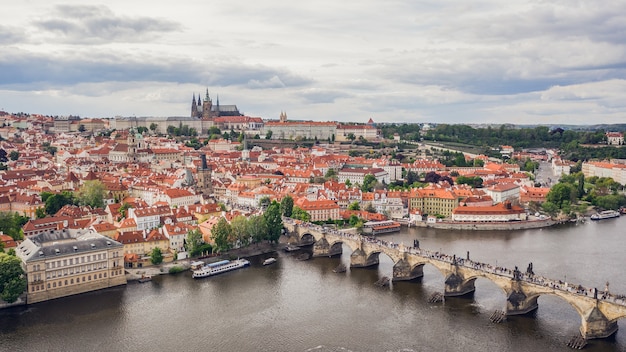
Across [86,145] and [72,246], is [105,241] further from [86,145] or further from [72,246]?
[86,145]

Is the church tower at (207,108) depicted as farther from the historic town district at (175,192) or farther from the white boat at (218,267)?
the white boat at (218,267)

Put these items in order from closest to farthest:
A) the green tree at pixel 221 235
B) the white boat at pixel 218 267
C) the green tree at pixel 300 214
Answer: the white boat at pixel 218 267
the green tree at pixel 221 235
the green tree at pixel 300 214

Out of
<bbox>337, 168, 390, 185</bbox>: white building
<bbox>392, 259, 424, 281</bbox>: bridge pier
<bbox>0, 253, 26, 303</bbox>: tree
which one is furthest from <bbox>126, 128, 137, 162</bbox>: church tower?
<bbox>392, 259, 424, 281</bbox>: bridge pier

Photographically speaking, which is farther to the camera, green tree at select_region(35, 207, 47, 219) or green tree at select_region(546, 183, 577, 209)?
green tree at select_region(546, 183, 577, 209)

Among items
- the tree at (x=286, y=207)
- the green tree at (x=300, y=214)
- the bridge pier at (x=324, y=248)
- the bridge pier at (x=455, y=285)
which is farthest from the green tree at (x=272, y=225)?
the bridge pier at (x=455, y=285)

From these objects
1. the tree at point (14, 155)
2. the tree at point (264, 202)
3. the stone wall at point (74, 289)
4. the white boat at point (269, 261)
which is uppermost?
the tree at point (14, 155)

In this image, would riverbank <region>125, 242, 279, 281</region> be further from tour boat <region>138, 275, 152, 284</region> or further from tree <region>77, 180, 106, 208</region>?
tree <region>77, 180, 106, 208</region>

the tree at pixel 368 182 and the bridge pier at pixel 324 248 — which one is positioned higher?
the tree at pixel 368 182

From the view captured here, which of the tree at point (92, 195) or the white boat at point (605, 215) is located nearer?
the tree at point (92, 195)
